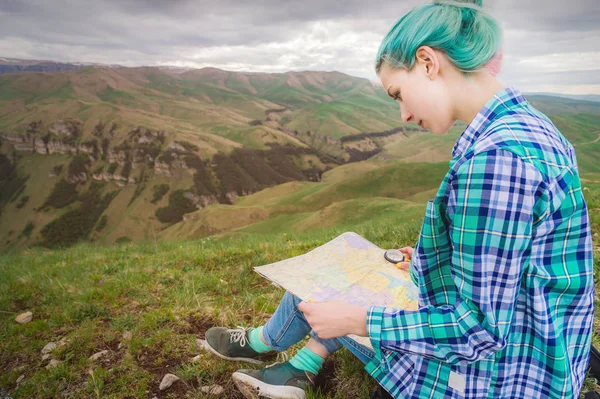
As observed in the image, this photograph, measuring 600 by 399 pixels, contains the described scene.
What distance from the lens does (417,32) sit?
1.73 metres

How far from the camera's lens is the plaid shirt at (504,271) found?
140 centimetres

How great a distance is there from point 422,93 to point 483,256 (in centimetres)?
91

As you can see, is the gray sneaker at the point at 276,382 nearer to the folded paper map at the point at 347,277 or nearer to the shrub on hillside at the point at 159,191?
the folded paper map at the point at 347,277

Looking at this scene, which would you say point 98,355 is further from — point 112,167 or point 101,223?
point 112,167

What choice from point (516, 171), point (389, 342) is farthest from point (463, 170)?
point (389, 342)

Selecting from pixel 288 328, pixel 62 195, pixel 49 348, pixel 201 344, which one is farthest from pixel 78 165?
pixel 288 328

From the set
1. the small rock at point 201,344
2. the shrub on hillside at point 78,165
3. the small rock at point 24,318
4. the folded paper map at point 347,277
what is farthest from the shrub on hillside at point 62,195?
the folded paper map at point 347,277

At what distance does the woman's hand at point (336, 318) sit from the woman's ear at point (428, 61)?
4.25 ft

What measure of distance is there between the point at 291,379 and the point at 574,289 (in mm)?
2189

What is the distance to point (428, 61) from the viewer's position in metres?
Result: 1.78

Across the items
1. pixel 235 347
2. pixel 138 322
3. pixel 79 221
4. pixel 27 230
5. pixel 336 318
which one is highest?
pixel 336 318

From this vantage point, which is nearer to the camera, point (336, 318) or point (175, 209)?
point (336, 318)

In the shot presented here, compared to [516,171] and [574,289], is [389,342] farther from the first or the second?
[516,171]

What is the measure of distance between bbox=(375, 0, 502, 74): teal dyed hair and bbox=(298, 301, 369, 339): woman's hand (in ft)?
4.44
